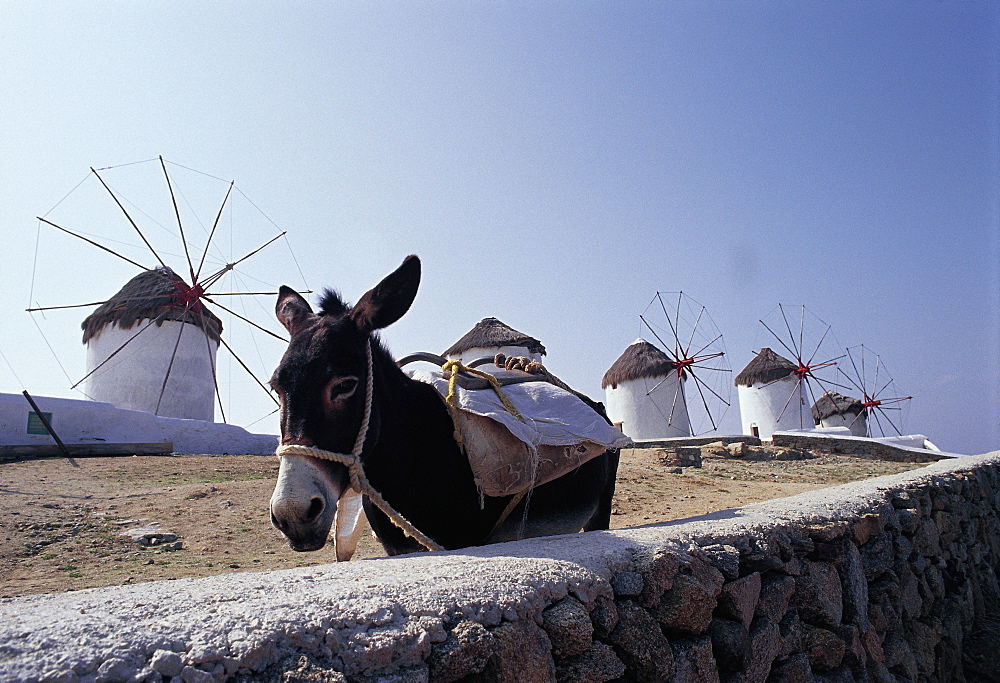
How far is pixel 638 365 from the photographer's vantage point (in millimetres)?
28828

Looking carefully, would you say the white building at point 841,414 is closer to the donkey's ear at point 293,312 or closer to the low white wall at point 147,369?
the low white wall at point 147,369

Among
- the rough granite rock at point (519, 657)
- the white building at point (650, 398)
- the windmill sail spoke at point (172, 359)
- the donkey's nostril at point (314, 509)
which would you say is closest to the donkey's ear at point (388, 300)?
the donkey's nostril at point (314, 509)

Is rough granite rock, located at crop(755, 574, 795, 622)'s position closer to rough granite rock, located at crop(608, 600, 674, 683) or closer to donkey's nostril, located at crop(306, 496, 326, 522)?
rough granite rock, located at crop(608, 600, 674, 683)

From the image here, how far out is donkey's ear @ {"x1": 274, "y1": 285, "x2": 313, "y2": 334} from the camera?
297 centimetres

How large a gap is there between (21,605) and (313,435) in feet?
3.93

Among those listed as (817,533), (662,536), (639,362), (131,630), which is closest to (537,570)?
(662,536)

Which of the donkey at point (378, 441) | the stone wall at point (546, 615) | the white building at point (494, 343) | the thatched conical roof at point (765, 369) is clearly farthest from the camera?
the thatched conical roof at point (765, 369)

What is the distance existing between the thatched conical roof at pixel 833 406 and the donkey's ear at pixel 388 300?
124ft

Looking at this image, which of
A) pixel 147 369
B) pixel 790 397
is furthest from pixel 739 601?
pixel 790 397

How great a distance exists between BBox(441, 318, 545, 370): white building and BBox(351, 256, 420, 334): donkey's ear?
2031cm

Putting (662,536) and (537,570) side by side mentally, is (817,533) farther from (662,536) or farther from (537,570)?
(537,570)

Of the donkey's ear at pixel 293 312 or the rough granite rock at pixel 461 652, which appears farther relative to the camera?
the donkey's ear at pixel 293 312

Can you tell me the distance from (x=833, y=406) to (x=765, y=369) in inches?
227

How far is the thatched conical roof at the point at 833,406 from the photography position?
35125mm
